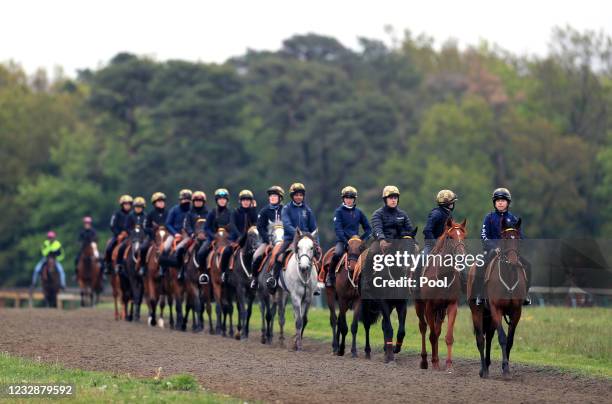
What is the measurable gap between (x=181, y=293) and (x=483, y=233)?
44.1 feet

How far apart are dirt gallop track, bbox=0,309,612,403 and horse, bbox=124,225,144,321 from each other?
19.5 feet

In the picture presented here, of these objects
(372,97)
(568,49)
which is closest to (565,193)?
(568,49)

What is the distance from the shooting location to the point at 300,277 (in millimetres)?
25969

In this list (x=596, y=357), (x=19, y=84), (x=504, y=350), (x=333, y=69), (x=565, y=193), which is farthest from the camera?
(x=19, y=84)

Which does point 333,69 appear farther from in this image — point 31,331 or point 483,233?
point 483,233

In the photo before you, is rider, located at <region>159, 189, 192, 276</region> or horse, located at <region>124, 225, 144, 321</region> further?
horse, located at <region>124, 225, 144, 321</region>

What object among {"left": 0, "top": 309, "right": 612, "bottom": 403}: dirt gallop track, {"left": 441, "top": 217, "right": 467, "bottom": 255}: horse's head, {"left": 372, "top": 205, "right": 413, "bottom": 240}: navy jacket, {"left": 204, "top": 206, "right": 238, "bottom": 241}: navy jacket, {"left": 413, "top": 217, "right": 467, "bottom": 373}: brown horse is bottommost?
{"left": 0, "top": 309, "right": 612, "bottom": 403}: dirt gallop track

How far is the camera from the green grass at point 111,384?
1636cm

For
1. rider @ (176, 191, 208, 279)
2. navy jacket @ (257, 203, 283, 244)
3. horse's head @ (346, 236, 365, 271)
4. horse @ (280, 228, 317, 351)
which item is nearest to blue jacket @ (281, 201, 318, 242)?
horse @ (280, 228, 317, 351)

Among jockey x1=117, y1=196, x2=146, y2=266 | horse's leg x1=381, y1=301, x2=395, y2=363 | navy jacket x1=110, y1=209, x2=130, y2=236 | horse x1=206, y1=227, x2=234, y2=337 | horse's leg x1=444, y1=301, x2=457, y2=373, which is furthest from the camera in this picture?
navy jacket x1=110, y1=209, x2=130, y2=236

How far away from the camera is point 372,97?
252ft

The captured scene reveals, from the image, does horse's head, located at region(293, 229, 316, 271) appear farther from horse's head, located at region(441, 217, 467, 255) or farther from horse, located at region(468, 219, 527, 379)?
horse, located at region(468, 219, 527, 379)

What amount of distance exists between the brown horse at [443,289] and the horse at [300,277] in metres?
3.20

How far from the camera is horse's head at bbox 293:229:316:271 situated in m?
24.9
